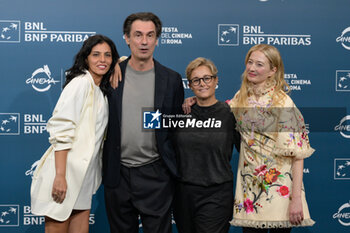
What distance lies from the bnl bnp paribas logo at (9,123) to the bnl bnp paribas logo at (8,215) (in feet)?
2.10

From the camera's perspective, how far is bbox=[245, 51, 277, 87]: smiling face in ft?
7.52

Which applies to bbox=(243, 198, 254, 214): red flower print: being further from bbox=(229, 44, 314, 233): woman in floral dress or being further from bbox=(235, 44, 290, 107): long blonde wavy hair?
bbox=(235, 44, 290, 107): long blonde wavy hair

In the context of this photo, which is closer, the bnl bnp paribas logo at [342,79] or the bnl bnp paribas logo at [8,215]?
the bnl bnp paribas logo at [8,215]

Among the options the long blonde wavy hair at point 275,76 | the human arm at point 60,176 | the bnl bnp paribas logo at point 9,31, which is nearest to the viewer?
the human arm at point 60,176

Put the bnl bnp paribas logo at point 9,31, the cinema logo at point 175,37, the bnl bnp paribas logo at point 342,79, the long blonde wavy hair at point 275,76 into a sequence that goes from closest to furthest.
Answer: the long blonde wavy hair at point 275,76, the bnl bnp paribas logo at point 9,31, the cinema logo at point 175,37, the bnl bnp paribas logo at point 342,79

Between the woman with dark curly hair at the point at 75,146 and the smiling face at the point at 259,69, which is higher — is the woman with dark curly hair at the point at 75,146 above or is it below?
below

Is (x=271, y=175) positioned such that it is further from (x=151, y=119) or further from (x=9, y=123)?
(x=9, y=123)

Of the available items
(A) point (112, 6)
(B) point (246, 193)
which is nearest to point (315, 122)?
(B) point (246, 193)

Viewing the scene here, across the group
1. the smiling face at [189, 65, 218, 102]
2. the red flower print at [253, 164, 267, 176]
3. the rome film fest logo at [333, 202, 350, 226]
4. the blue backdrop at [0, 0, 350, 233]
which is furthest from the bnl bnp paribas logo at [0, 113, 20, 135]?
the rome film fest logo at [333, 202, 350, 226]

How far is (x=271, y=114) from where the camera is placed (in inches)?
89.3

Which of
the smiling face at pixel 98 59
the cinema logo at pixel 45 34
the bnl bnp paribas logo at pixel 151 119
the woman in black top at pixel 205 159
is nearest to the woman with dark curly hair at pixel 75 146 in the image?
the smiling face at pixel 98 59

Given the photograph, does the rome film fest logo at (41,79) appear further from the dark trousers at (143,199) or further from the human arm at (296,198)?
the human arm at (296,198)

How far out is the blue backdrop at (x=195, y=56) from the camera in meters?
3.24

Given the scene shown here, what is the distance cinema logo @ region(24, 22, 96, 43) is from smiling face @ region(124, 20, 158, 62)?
3.49 feet
